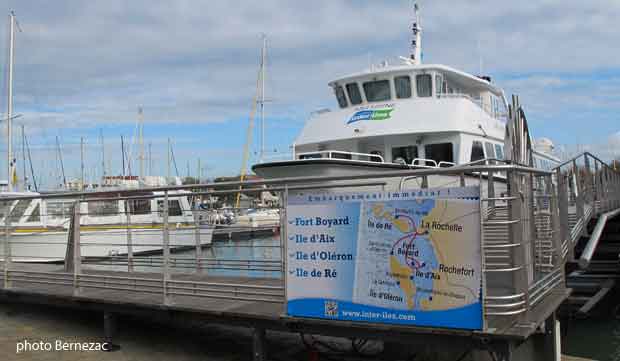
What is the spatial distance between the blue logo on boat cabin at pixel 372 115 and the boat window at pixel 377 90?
731mm

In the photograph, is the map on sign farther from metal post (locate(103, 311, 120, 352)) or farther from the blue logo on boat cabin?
the blue logo on boat cabin

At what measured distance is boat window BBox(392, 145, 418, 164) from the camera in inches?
558

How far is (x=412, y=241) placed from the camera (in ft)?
15.2

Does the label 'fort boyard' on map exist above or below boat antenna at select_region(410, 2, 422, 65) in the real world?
below

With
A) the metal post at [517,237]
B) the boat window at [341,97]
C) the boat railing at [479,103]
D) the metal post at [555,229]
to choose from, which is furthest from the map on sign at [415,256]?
the boat window at [341,97]

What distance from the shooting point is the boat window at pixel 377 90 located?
15281mm

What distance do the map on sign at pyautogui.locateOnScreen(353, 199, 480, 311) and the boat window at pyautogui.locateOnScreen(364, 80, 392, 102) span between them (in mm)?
10829

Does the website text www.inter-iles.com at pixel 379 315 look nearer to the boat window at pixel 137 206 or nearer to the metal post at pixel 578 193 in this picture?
the boat window at pixel 137 206

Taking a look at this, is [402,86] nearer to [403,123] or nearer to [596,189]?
[403,123]

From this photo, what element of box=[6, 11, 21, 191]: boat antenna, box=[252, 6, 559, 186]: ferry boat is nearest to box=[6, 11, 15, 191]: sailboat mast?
box=[6, 11, 21, 191]: boat antenna

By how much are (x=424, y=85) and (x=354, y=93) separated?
1.92 meters

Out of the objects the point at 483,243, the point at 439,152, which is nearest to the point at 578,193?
the point at 439,152

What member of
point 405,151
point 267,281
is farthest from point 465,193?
point 405,151

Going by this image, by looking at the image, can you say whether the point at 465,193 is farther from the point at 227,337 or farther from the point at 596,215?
the point at 596,215
